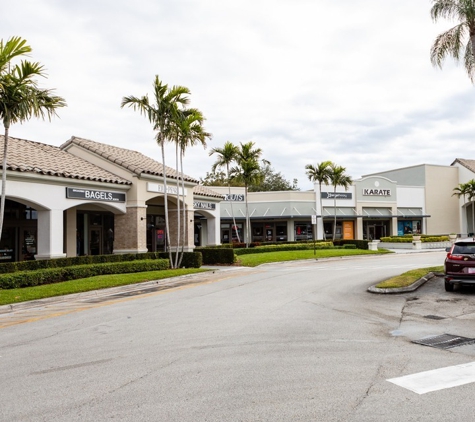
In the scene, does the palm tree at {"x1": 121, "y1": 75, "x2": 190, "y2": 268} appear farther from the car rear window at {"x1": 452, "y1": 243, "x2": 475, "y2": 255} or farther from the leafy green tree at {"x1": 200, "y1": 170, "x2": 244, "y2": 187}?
the leafy green tree at {"x1": 200, "y1": 170, "x2": 244, "y2": 187}

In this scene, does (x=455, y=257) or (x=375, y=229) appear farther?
(x=375, y=229)

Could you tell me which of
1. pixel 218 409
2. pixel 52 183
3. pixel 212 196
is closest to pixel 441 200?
pixel 212 196

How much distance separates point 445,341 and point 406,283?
21.5 feet

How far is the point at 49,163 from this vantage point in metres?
20.4

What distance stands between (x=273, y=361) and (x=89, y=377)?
255 centimetres

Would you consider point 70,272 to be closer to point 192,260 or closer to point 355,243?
point 192,260

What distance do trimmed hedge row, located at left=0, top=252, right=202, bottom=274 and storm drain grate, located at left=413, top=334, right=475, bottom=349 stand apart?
14.4m

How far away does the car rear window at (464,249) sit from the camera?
41.6 feet

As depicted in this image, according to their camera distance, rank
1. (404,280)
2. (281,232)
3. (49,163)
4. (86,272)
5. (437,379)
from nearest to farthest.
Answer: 1. (437,379)
2. (404,280)
3. (86,272)
4. (49,163)
5. (281,232)

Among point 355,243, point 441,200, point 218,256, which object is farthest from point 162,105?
point 441,200

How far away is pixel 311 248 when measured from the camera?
117ft

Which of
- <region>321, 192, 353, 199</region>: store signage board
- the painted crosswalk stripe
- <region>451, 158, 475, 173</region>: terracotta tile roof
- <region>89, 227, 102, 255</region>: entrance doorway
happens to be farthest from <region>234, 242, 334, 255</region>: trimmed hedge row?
<region>451, 158, 475, 173</region>: terracotta tile roof

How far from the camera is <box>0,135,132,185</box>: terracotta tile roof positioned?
18.3 meters

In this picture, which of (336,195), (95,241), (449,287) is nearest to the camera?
(449,287)
